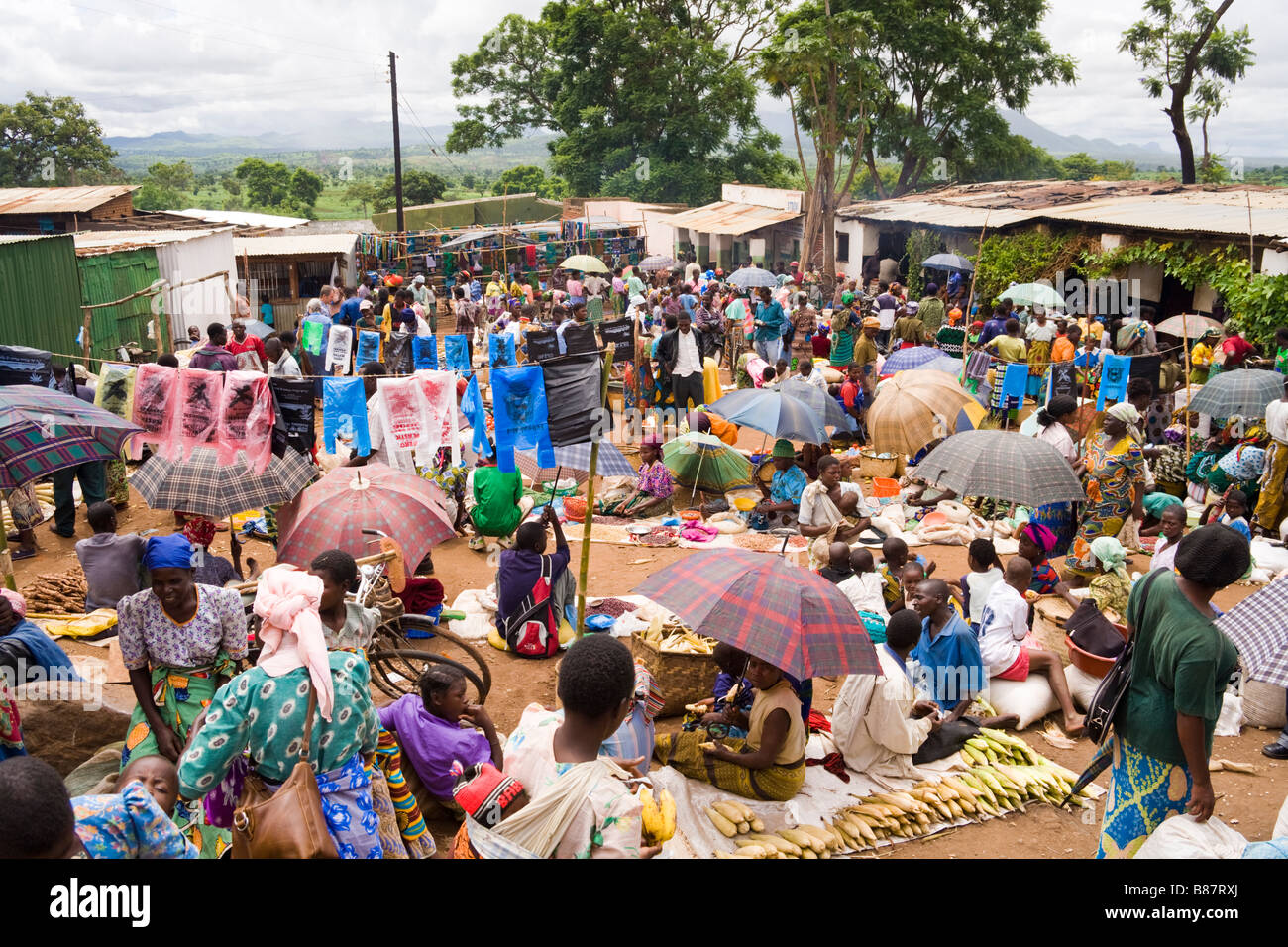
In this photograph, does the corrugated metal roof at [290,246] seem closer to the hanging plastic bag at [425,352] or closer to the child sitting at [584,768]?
the hanging plastic bag at [425,352]

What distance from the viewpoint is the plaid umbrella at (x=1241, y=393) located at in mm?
9281

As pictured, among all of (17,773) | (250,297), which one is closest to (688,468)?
(17,773)

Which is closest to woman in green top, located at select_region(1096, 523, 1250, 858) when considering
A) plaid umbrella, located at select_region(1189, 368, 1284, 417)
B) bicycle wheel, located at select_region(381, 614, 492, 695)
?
bicycle wheel, located at select_region(381, 614, 492, 695)

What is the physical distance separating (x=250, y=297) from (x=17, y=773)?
21.5 meters

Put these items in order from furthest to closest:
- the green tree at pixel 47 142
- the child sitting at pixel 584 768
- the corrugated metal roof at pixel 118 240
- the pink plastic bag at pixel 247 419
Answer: the green tree at pixel 47 142
the corrugated metal roof at pixel 118 240
the pink plastic bag at pixel 247 419
the child sitting at pixel 584 768

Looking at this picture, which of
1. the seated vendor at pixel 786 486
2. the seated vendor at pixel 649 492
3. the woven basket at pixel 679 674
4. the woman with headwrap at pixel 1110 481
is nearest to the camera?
the woven basket at pixel 679 674

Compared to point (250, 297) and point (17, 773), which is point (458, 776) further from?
point (250, 297)

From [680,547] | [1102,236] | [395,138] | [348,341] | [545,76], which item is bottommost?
[680,547]

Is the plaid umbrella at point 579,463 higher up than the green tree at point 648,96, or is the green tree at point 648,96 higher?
the green tree at point 648,96

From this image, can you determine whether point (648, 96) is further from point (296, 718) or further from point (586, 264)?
point (296, 718)

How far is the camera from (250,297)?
22266 mm

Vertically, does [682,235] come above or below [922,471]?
above

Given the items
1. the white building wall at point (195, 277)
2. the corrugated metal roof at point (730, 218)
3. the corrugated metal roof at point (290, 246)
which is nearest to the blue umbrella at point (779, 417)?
the white building wall at point (195, 277)

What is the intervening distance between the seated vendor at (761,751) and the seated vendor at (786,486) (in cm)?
456
